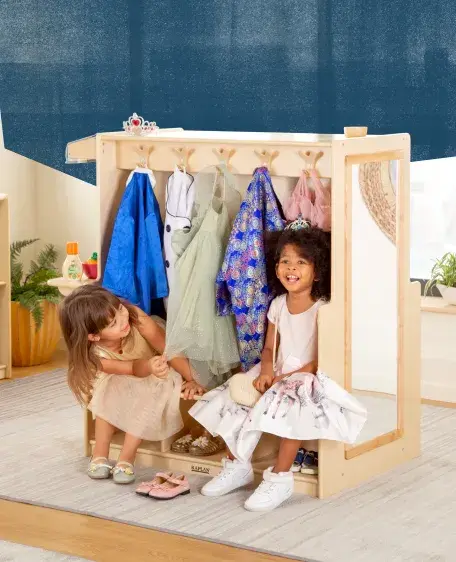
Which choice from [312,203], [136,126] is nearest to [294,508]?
[312,203]

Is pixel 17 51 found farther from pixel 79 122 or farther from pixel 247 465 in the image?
pixel 247 465

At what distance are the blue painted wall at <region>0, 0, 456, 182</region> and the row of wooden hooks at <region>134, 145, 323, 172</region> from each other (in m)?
1.17

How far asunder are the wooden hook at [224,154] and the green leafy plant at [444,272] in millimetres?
1509

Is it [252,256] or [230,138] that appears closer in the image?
[252,256]

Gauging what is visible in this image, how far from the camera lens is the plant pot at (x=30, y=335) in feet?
17.8

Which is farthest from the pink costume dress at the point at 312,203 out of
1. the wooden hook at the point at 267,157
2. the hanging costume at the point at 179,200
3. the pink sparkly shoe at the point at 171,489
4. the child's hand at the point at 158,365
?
the pink sparkly shoe at the point at 171,489

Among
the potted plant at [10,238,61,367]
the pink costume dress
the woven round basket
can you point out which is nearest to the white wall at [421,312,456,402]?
the woven round basket

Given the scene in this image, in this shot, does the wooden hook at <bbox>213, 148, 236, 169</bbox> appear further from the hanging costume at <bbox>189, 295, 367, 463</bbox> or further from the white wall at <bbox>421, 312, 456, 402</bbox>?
the white wall at <bbox>421, 312, 456, 402</bbox>

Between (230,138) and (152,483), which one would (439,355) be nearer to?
(230,138)

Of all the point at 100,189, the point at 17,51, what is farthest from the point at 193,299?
the point at 17,51

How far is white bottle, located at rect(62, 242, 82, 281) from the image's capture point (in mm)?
4828

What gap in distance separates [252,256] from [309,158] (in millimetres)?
357

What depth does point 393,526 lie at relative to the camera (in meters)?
3.28

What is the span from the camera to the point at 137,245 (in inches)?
153
